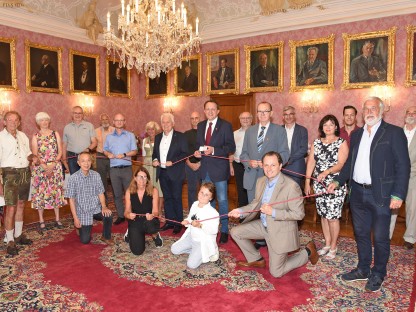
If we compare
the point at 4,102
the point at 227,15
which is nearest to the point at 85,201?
the point at 4,102

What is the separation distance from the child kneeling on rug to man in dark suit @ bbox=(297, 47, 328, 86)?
218 inches

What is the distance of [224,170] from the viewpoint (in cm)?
547

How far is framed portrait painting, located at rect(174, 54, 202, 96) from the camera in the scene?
11.1 meters

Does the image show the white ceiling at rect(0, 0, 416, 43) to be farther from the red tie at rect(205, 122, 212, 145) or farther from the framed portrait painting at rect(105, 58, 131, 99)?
the red tie at rect(205, 122, 212, 145)

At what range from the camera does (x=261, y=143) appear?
5.05 metres

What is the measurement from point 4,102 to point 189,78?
5079 mm

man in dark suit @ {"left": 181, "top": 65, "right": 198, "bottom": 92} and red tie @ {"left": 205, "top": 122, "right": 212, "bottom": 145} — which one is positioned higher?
man in dark suit @ {"left": 181, "top": 65, "right": 198, "bottom": 92}

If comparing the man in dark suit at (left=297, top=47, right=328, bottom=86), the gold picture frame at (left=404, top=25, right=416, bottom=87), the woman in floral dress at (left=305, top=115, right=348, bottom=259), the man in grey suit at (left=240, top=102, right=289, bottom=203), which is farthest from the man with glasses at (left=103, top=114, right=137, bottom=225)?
the gold picture frame at (left=404, top=25, right=416, bottom=87)

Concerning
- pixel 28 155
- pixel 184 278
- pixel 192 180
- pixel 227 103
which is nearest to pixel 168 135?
pixel 192 180

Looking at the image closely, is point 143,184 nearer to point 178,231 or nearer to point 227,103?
point 178,231

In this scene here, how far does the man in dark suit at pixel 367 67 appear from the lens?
842 cm

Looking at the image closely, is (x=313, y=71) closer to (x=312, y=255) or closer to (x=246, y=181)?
(x=246, y=181)

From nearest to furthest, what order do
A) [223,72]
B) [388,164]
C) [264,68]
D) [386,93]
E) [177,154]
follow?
[388,164], [177,154], [386,93], [264,68], [223,72]

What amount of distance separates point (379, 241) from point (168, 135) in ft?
11.5
